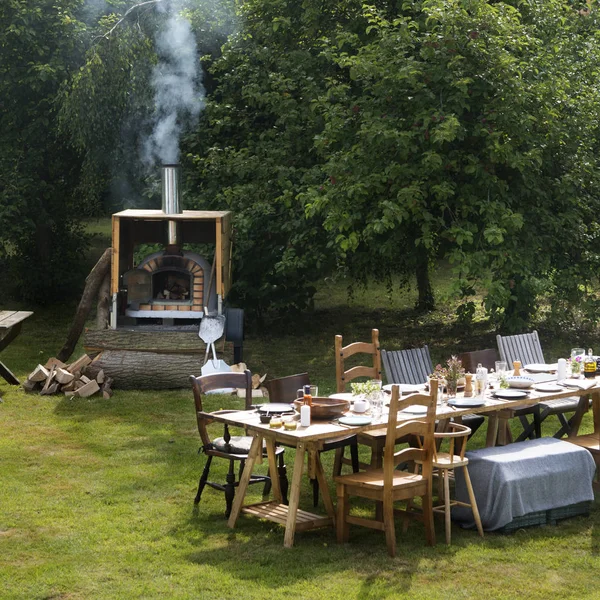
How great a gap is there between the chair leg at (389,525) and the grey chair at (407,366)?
7.59 feet

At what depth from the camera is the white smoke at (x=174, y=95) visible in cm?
1562

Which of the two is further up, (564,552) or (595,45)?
(595,45)

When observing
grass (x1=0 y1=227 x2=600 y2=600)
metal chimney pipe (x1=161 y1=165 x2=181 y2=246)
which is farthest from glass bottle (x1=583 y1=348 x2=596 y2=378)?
metal chimney pipe (x1=161 y1=165 x2=181 y2=246)

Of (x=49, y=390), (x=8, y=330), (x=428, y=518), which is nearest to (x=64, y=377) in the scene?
(x=49, y=390)

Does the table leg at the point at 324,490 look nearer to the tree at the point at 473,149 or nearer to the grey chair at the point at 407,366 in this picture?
the grey chair at the point at 407,366

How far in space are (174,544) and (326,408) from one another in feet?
4.53

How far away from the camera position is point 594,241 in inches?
543

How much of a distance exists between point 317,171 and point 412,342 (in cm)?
331

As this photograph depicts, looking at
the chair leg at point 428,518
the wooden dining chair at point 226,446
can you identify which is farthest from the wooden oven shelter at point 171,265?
the chair leg at point 428,518

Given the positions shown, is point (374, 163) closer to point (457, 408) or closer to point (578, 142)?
point (578, 142)

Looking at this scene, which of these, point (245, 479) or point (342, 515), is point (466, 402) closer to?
point (342, 515)

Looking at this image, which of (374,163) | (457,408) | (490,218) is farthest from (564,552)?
(374,163)

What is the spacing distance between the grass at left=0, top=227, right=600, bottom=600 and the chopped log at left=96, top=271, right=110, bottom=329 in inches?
82.4

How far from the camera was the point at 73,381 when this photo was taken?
1180 cm
